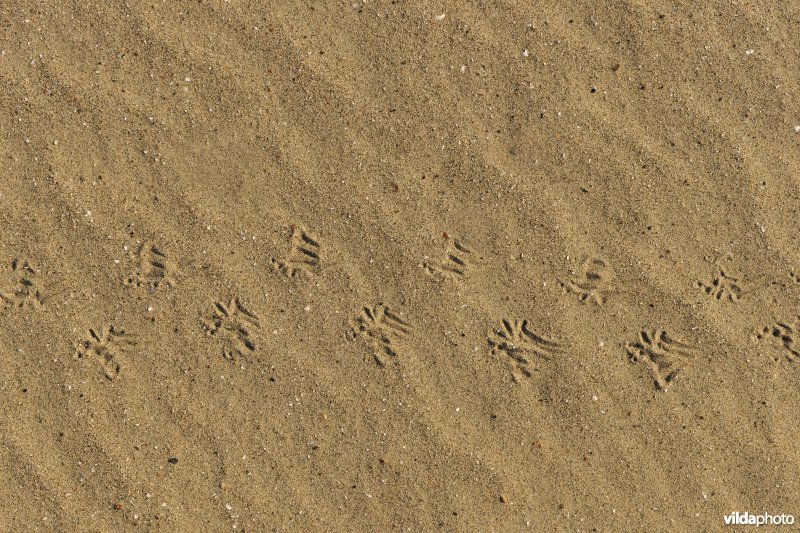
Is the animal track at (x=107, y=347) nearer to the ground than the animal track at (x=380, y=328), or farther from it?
nearer to the ground

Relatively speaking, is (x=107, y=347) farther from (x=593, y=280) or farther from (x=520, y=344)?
(x=593, y=280)

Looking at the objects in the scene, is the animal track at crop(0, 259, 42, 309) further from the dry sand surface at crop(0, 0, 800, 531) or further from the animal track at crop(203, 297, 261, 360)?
the animal track at crop(203, 297, 261, 360)

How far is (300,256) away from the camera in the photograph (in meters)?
2.63

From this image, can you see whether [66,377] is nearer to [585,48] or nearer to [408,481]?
[408,481]

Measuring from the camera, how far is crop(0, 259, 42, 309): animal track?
2.59 m

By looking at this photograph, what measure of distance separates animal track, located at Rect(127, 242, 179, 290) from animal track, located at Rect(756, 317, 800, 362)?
7.92 feet

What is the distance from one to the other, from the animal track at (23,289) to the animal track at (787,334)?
116 inches

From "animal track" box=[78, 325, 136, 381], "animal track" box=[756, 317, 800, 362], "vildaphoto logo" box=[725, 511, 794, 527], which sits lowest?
"animal track" box=[78, 325, 136, 381]

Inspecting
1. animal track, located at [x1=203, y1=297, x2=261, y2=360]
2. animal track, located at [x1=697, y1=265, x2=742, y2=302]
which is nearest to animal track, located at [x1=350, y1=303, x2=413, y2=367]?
animal track, located at [x1=203, y1=297, x2=261, y2=360]

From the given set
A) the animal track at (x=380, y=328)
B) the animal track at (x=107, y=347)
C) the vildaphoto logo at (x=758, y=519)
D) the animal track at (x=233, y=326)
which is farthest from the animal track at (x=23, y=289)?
the vildaphoto logo at (x=758, y=519)

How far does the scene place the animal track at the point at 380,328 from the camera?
264 centimetres

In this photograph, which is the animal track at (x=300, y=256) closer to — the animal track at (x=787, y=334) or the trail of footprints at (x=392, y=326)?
the trail of footprints at (x=392, y=326)

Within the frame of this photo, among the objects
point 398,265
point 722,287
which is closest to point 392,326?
point 398,265

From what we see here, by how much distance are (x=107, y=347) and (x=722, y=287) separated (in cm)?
251
